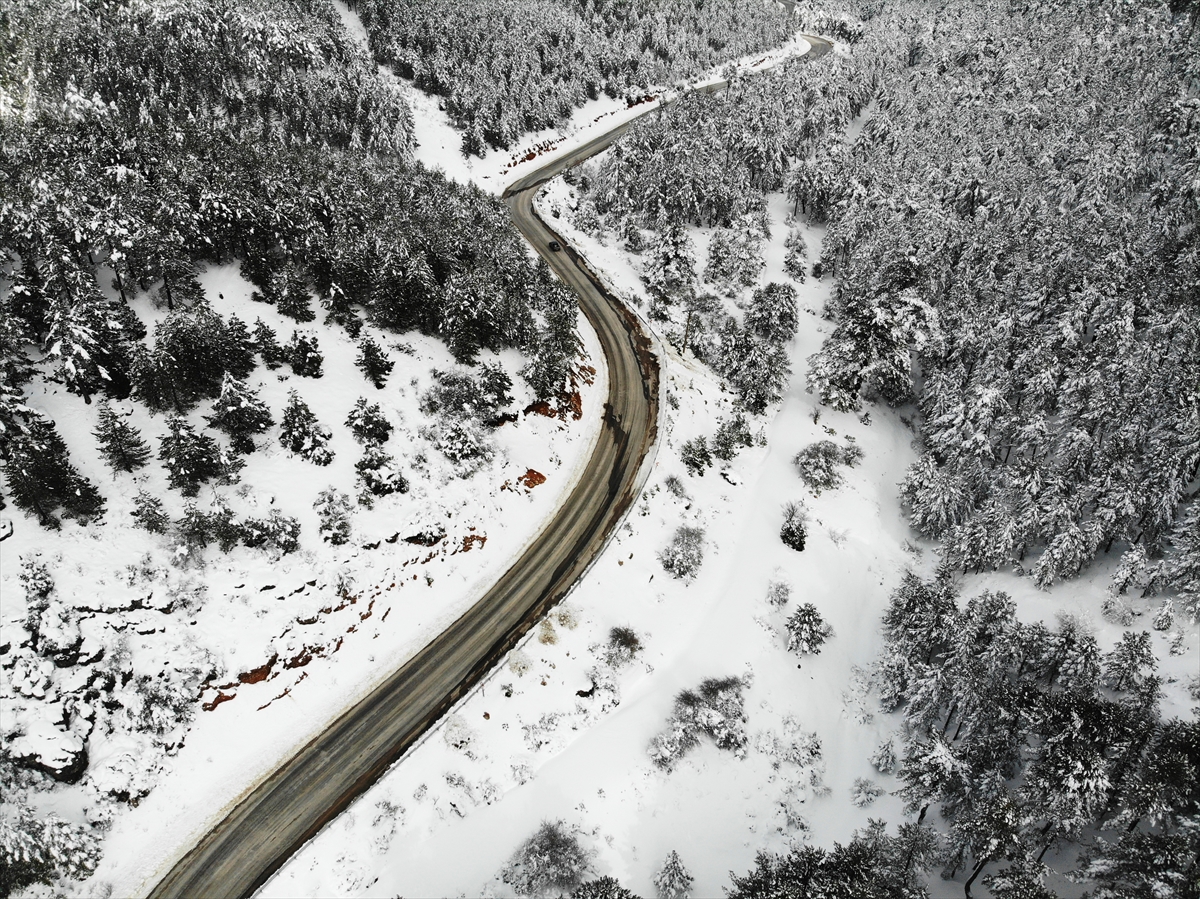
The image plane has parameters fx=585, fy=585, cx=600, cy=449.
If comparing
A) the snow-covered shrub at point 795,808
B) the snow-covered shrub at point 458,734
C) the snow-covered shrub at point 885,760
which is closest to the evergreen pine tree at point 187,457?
the snow-covered shrub at point 458,734

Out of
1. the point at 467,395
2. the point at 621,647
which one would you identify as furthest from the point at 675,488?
the point at 467,395

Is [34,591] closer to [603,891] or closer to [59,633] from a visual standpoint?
[59,633]

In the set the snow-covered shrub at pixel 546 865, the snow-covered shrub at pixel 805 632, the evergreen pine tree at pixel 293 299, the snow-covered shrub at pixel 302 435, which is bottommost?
the snow-covered shrub at pixel 546 865

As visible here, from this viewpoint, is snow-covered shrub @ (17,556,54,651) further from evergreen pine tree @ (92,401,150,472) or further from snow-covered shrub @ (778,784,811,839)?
snow-covered shrub @ (778,784,811,839)

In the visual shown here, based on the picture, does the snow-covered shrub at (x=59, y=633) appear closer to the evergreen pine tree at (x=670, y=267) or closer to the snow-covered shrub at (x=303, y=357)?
the snow-covered shrub at (x=303, y=357)

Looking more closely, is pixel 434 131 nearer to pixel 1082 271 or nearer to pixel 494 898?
pixel 1082 271

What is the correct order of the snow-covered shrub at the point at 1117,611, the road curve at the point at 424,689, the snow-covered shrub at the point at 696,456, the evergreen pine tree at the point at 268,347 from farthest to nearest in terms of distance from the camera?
the snow-covered shrub at the point at 696,456 < the evergreen pine tree at the point at 268,347 < the snow-covered shrub at the point at 1117,611 < the road curve at the point at 424,689

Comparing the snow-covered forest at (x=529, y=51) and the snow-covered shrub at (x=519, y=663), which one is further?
the snow-covered forest at (x=529, y=51)

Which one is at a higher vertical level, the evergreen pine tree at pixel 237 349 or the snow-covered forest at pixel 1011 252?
the snow-covered forest at pixel 1011 252
